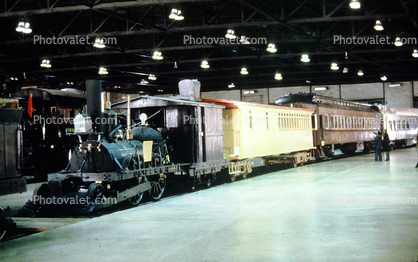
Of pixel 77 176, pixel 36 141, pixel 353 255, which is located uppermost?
pixel 36 141

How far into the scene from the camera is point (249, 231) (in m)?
7.05

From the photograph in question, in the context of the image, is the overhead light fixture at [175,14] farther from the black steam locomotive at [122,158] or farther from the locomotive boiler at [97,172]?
the locomotive boiler at [97,172]

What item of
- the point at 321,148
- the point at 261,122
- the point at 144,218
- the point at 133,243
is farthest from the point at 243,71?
the point at 133,243

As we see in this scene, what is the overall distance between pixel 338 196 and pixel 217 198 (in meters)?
3.04

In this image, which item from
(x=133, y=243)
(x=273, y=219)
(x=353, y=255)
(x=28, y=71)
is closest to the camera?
(x=353, y=255)

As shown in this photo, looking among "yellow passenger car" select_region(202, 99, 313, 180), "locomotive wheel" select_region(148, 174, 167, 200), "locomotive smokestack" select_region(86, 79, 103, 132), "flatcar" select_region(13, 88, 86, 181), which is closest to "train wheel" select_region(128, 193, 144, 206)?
"locomotive wheel" select_region(148, 174, 167, 200)

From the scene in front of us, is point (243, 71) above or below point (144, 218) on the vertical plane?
above

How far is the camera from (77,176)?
985 cm

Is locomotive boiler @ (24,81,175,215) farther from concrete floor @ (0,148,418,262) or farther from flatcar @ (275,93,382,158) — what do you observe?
flatcar @ (275,93,382,158)

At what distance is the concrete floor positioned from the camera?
5.79m

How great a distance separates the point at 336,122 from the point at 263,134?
403 inches

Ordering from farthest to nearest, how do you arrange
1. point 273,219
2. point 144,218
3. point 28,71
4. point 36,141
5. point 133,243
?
point 28,71 → point 36,141 → point 144,218 → point 273,219 → point 133,243

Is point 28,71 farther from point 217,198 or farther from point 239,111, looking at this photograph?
point 217,198

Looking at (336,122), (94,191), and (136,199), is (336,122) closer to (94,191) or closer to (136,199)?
(136,199)
